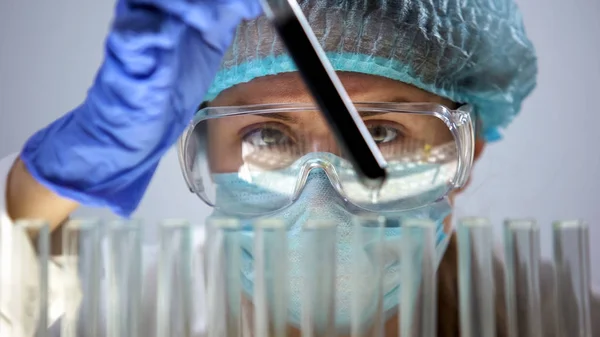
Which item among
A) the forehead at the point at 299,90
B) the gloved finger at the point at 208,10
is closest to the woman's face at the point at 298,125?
the forehead at the point at 299,90

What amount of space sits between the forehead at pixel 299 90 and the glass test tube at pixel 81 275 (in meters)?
0.42

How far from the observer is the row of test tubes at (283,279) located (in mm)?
636

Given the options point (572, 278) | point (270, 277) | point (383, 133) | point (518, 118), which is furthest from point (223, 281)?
point (518, 118)

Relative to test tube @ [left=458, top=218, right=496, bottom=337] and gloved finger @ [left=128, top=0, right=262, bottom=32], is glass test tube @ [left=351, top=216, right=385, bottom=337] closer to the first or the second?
test tube @ [left=458, top=218, right=496, bottom=337]

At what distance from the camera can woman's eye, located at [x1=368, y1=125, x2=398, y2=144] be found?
105 centimetres

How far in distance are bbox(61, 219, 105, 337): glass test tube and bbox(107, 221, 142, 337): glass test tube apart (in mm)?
17

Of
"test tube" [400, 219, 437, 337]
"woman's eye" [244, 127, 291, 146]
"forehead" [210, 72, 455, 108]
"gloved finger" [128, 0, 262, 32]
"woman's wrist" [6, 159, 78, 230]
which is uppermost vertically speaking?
"gloved finger" [128, 0, 262, 32]

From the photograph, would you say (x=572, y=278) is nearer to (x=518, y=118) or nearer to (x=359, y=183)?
(x=359, y=183)

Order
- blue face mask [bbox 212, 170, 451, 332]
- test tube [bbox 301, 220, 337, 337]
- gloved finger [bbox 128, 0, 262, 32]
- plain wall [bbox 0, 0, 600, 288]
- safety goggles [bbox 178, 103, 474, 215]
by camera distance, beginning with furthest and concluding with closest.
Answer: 1. plain wall [bbox 0, 0, 600, 288]
2. safety goggles [bbox 178, 103, 474, 215]
3. blue face mask [bbox 212, 170, 451, 332]
4. gloved finger [bbox 128, 0, 262, 32]
5. test tube [bbox 301, 220, 337, 337]

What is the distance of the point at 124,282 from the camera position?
676 mm

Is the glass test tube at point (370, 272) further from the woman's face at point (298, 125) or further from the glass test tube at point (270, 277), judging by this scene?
the woman's face at point (298, 125)

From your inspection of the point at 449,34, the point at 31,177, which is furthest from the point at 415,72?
the point at 31,177

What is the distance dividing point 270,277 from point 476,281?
22 cm

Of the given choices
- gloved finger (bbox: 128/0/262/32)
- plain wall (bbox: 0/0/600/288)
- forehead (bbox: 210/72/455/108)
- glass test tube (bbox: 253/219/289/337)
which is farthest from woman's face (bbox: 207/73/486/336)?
glass test tube (bbox: 253/219/289/337)
